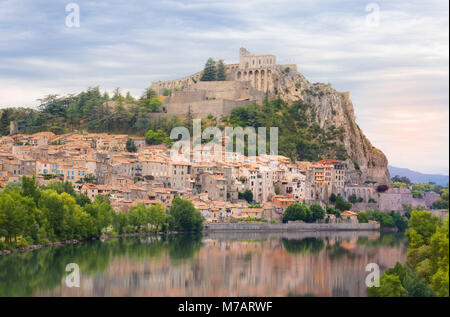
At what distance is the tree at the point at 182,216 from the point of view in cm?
4806

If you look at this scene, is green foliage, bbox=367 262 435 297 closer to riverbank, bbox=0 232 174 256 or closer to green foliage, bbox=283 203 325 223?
riverbank, bbox=0 232 174 256

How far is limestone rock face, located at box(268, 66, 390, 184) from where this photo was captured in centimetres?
7306

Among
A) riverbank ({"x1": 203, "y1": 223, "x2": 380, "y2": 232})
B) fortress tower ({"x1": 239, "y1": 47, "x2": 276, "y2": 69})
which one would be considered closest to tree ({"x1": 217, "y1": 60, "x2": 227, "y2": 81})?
fortress tower ({"x1": 239, "y1": 47, "x2": 276, "y2": 69})

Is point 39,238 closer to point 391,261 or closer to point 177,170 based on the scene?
point 391,261

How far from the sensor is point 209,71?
77.4m

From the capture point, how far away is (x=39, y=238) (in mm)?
36906

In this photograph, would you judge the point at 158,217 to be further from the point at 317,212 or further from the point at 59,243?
the point at 317,212

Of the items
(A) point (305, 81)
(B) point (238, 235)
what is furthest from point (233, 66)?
(B) point (238, 235)

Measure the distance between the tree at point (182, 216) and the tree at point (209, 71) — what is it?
3017 centimetres

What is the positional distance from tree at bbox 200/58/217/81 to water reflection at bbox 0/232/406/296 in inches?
1325

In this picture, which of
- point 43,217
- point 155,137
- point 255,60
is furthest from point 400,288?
point 255,60

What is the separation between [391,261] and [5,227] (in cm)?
1750

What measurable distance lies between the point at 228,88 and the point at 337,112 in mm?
10965
